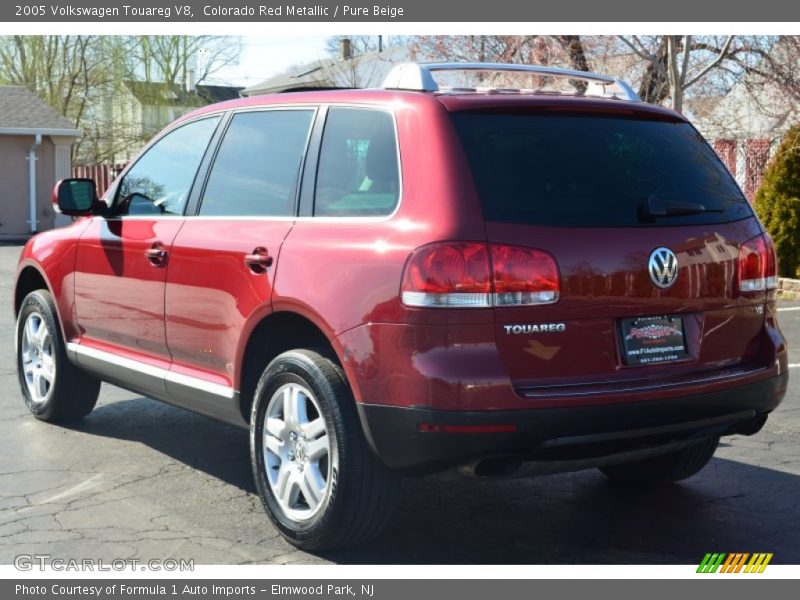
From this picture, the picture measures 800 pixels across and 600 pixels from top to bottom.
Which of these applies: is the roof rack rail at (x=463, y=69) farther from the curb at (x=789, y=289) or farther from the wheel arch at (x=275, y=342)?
the curb at (x=789, y=289)

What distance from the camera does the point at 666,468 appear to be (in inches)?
221

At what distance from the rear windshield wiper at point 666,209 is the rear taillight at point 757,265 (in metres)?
0.29

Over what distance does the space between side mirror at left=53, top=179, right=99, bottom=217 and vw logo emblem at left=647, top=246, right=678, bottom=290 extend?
11.1 ft

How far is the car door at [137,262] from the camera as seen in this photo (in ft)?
19.0

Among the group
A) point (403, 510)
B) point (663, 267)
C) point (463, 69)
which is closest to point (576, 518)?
point (403, 510)

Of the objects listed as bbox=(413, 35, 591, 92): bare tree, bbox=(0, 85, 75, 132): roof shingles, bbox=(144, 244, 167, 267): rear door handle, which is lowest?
bbox=(144, 244, 167, 267): rear door handle

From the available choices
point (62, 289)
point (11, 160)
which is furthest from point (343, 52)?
point (62, 289)

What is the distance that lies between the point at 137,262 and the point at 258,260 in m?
1.28

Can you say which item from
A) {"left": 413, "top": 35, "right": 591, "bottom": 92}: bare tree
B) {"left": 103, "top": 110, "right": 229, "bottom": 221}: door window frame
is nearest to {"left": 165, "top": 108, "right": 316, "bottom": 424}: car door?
{"left": 103, "top": 110, "right": 229, "bottom": 221}: door window frame

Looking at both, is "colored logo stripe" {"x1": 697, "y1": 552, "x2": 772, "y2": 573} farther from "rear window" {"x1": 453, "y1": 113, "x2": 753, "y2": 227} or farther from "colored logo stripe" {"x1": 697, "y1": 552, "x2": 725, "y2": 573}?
"rear window" {"x1": 453, "y1": 113, "x2": 753, "y2": 227}

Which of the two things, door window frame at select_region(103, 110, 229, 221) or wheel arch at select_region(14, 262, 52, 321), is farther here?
wheel arch at select_region(14, 262, 52, 321)

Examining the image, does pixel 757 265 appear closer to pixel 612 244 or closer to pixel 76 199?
pixel 612 244

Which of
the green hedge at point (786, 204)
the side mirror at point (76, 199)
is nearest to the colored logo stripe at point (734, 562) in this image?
the side mirror at point (76, 199)

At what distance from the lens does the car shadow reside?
15.3 ft
